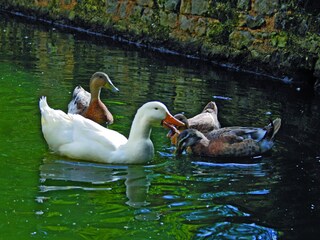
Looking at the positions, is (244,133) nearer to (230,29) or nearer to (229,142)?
(229,142)

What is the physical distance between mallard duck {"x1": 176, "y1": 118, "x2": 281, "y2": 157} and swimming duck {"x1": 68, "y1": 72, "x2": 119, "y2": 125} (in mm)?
1471

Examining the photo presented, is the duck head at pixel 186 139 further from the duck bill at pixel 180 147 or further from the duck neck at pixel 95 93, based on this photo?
the duck neck at pixel 95 93

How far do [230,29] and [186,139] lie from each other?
7.40 meters

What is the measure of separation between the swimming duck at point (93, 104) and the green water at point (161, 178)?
0.23 meters

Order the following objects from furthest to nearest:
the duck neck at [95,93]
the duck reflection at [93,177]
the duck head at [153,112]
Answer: the duck neck at [95,93], the duck head at [153,112], the duck reflection at [93,177]

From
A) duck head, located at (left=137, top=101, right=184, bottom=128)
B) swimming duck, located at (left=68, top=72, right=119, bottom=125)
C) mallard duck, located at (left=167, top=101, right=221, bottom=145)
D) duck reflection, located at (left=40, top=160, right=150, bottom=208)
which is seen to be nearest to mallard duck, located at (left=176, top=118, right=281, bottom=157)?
mallard duck, located at (left=167, top=101, right=221, bottom=145)

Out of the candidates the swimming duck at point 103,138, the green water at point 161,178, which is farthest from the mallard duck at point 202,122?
the swimming duck at point 103,138

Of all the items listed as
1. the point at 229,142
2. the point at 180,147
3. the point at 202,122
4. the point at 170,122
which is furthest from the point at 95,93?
the point at 229,142

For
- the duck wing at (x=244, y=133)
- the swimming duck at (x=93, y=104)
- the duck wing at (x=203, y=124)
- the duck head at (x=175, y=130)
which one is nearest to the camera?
the duck head at (x=175, y=130)

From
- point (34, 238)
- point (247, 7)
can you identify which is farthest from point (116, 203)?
point (247, 7)

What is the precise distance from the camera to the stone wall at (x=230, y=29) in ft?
45.2

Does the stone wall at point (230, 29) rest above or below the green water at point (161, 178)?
above

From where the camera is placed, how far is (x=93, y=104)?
9.72 metres

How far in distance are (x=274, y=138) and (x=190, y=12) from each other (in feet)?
26.2
